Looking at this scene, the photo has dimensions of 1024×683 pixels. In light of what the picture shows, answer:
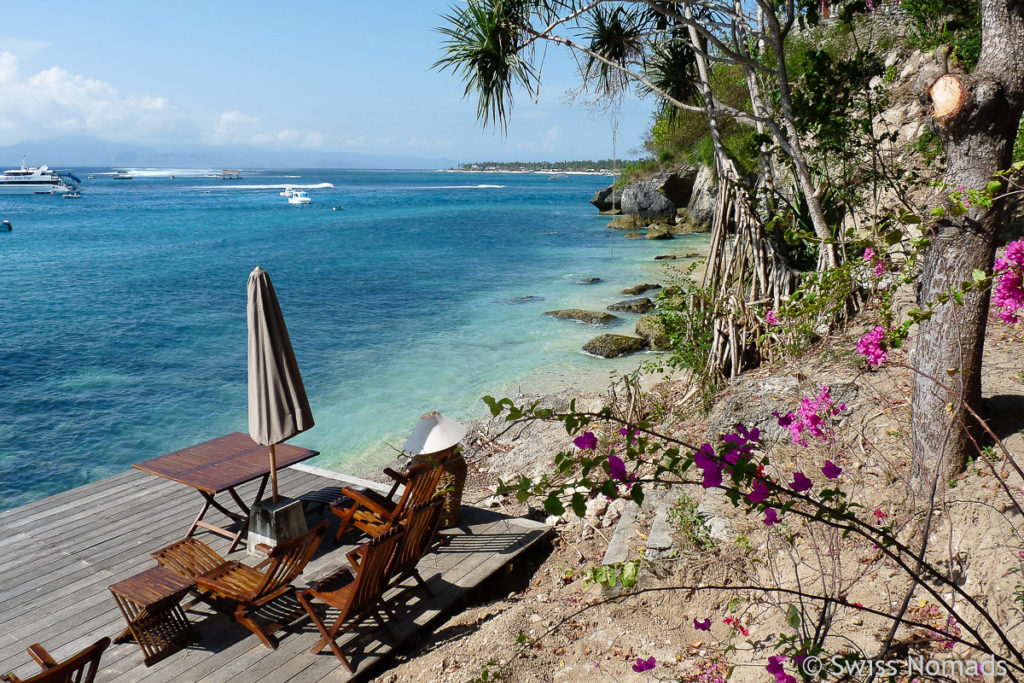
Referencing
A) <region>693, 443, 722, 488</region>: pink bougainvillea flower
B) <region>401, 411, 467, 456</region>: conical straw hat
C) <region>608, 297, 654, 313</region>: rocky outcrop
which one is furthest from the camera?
<region>608, 297, 654, 313</region>: rocky outcrop

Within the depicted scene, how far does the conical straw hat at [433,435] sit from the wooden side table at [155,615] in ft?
6.18

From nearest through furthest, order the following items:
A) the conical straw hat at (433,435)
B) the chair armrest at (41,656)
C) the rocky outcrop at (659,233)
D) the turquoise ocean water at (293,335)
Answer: the chair armrest at (41,656)
the conical straw hat at (433,435)
the turquoise ocean water at (293,335)
the rocky outcrop at (659,233)

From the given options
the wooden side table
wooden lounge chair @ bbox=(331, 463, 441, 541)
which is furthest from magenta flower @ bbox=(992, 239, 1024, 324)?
the wooden side table

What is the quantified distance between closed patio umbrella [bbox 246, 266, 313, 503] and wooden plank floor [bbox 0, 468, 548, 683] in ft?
3.63

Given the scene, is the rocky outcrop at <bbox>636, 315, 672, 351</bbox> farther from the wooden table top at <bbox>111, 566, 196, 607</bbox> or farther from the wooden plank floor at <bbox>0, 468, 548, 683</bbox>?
the wooden table top at <bbox>111, 566, 196, 607</bbox>

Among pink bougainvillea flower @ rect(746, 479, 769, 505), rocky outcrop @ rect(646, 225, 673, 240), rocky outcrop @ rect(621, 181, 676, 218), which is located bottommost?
rocky outcrop @ rect(646, 225, 673, 240)

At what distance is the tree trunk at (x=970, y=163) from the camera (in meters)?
3.21

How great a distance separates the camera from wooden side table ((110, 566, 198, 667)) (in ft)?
13.3

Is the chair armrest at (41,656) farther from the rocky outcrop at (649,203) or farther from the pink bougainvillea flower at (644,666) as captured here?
the rocky outcrop at (649,203)

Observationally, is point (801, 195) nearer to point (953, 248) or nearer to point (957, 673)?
point (953, 248)

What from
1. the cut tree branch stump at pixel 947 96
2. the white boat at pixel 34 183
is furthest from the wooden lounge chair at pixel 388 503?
the white boat at pixel 34 183

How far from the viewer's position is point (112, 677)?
3.97 m

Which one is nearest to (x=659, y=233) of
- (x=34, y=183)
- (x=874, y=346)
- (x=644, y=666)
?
(x=874, y=346)

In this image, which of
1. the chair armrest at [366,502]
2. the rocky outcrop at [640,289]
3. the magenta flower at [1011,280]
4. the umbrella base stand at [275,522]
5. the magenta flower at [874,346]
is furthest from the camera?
the rocky outcrop at [640,289]
